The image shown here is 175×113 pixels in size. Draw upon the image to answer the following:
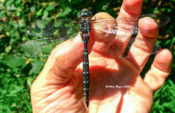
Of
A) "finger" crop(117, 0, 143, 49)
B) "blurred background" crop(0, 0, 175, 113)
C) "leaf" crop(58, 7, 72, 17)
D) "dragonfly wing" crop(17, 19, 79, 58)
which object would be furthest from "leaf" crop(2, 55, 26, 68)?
"finger" crop(117, 0, 143, 49)

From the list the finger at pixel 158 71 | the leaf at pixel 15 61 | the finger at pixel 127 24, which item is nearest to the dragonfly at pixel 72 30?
the finger at pixel 127 24

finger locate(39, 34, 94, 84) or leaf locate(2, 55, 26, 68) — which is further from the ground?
finger locate(39, 34, 94, 84)

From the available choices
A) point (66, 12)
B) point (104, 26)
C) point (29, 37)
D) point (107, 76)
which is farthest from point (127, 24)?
point (29, 37)

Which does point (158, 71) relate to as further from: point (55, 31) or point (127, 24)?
point (55, 31)

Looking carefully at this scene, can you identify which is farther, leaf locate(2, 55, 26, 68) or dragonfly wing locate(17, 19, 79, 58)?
leaf locate(2, 55, 26, 68)

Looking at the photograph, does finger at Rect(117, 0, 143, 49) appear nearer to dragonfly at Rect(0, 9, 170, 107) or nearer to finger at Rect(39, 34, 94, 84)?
dragonfly at Rect(0, 9, 170, 107)

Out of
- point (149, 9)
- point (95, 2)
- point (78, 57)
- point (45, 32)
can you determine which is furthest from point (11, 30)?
point (149, 9)

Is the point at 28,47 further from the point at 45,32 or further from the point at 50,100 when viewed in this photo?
the point at 50,100

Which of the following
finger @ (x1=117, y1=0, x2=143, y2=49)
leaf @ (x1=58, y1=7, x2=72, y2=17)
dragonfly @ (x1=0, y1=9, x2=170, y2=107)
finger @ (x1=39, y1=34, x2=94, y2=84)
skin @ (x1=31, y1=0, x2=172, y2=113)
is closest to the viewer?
finger @ (x1=39, y1=34, x2=94, y2=84)
